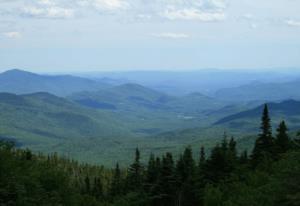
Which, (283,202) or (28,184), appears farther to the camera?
(28,184)

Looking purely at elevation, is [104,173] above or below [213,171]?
below

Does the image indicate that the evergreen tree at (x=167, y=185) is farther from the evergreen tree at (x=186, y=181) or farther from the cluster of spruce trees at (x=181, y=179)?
the evergreen tree at (x=186, y=181)

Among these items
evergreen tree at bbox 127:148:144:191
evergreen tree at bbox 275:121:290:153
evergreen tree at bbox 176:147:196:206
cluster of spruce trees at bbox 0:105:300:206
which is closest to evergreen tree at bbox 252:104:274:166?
cluster of spruce trees at bbox 0:105:300:206

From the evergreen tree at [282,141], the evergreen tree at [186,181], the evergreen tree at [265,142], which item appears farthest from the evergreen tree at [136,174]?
the evergreen tree at [282,141]

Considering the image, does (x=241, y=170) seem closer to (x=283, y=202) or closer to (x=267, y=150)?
(x=267, y=150)

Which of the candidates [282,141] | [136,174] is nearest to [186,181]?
[282,141]

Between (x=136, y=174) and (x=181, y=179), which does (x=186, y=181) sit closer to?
(x=181, y=179)

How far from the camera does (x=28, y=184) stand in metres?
56.3

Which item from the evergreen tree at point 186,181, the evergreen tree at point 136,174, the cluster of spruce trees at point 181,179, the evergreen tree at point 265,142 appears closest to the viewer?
the cluster of spruce trees at point 181,179

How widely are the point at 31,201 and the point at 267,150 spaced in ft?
105

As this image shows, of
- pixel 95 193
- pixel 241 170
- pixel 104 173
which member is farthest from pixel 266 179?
pixel 104 173

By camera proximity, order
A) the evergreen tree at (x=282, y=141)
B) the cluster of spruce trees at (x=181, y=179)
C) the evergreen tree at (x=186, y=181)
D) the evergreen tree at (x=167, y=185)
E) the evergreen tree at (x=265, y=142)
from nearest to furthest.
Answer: the cluster of spruce trees at (x=181, y=179), the evergreen tree at (x=186, y=181), the evergreen tree at (x=282, y=141), the evergreen tree at (x=265, y=142), the evergreen tree at (x=167, y=185)

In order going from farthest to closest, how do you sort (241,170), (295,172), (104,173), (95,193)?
(104,173), (95,193), (241,170), (295,172)

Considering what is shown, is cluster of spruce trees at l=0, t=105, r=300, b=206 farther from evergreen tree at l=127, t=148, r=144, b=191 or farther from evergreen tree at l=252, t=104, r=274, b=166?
evergreen tree at l=127, t=148, r=144, b=191
